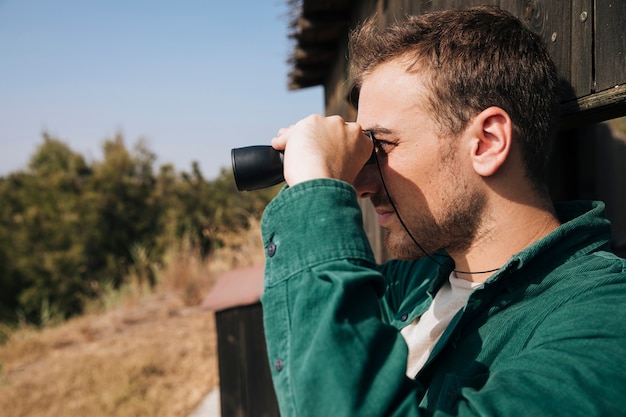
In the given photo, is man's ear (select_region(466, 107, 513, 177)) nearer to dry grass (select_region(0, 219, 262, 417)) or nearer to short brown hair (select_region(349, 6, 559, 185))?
short brown hair (select_region(349, 6, 559, 185))

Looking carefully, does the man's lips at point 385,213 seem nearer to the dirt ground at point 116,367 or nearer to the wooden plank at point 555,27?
the wooden plank at point 555,27

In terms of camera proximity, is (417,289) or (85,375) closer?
(417,289)

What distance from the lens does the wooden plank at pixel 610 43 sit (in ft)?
4.13

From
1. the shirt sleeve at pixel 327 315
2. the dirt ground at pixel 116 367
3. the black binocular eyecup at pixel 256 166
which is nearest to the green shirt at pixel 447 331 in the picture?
the shirt sleeve at pixel 327 315

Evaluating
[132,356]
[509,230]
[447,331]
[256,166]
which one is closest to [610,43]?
[509,230]

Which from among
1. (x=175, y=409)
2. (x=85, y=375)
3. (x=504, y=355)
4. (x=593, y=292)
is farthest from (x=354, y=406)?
(x=85, y=375)

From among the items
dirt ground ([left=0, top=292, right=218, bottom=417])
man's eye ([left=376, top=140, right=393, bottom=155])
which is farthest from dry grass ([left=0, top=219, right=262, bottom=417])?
man's eye ([left=376, top=140, right=393, bottom=155])

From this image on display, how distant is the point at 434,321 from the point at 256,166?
2.19 feet

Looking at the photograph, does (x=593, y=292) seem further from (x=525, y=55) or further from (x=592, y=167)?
(x=592, y=167)

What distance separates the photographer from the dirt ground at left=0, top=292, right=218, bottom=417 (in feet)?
16.3

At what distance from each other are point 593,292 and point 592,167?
2.54 meters

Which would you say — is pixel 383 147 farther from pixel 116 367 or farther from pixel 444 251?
pixel 116 367

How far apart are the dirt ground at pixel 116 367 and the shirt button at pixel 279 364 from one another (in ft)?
13.7

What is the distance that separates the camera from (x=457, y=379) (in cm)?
112
